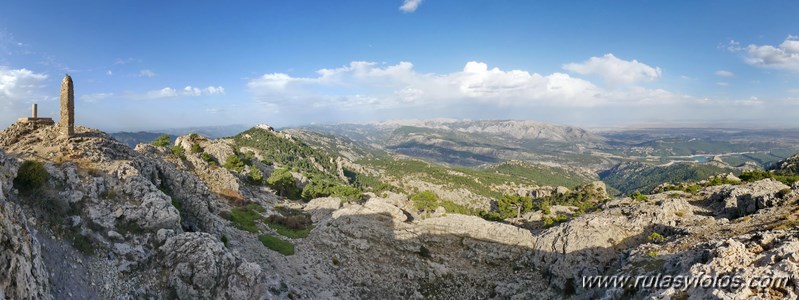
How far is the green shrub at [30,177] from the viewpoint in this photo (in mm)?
20050

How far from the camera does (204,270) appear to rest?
21453mm

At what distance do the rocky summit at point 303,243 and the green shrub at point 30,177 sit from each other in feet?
0.26

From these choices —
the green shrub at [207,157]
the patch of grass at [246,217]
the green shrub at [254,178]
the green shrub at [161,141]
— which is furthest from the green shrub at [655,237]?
the green shrub at [161,141]

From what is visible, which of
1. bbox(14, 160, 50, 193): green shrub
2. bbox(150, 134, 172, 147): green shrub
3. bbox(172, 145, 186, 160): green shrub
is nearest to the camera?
bbox(14, 160, 50, 193): green shrub

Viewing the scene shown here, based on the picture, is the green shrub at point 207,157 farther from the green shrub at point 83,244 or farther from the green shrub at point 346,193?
the green shrub at point 83,244

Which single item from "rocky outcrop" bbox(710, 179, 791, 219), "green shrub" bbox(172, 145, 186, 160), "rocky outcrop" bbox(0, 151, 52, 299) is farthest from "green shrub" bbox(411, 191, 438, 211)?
"rocky outcrop" bbox(0, 151, 52, 299)

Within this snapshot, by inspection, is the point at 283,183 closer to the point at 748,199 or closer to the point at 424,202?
the point at 424,202

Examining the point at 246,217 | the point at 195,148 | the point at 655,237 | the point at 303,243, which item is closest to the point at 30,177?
the point at 303,243

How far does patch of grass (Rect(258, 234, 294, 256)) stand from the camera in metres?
35.0

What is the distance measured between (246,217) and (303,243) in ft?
29.6

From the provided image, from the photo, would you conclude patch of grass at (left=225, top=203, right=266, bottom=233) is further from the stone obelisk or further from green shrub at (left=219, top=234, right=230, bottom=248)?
the stone obelisk

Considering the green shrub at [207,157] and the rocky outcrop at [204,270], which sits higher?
the green shrub at [207,157]

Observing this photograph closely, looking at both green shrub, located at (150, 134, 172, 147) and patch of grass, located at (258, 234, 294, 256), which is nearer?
patch of grass, located at (258, 234, 294, 256)

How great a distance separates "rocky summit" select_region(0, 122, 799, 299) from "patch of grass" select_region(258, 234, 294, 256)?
0.17 metres
